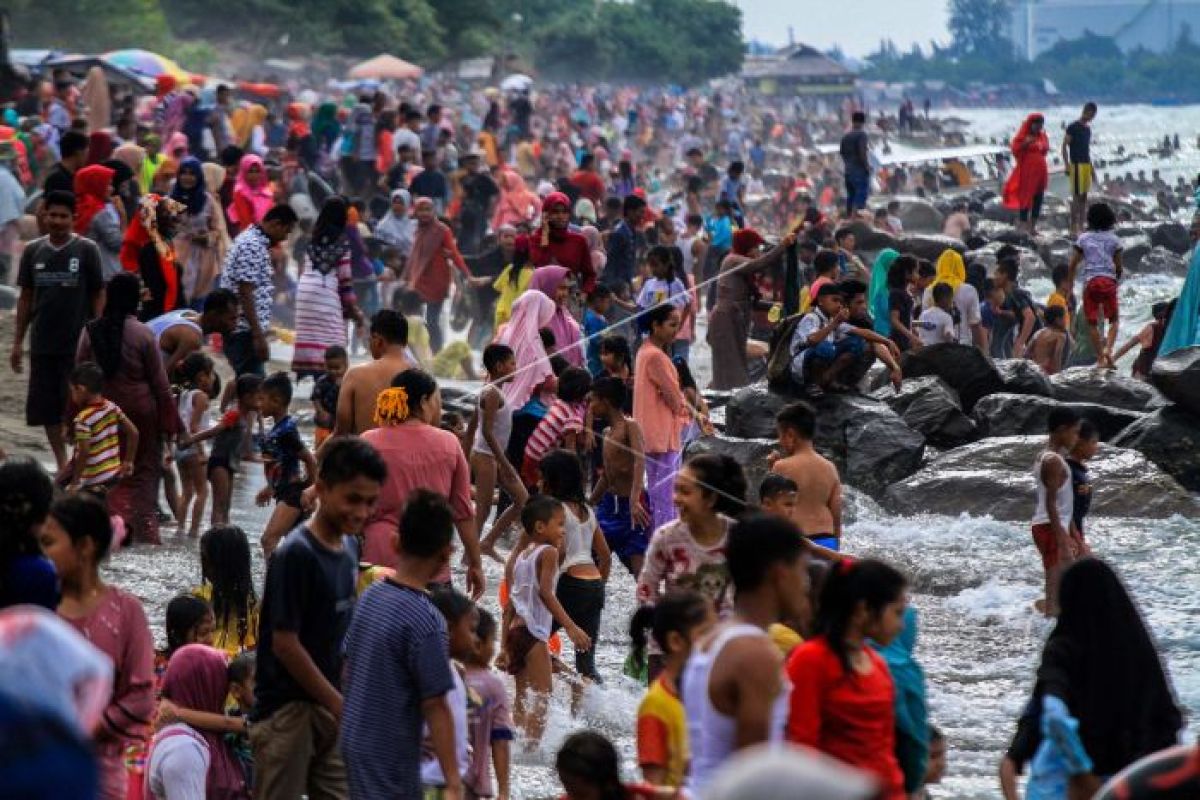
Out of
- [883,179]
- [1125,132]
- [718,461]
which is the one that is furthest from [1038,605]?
[1125,132]

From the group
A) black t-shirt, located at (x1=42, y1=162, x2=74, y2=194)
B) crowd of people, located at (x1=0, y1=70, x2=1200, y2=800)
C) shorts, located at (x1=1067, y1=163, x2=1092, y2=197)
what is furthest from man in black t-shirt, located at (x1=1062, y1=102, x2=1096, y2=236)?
black t-shirt, located at (x1=42, y1=162, x2=74, y2=194)

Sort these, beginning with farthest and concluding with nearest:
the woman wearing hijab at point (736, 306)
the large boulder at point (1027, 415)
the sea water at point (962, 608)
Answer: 1. the woman wearing hijab at point (736, 306)
2. the large boulder at point (1027, 415)
3. the sea water at point (962, 608)

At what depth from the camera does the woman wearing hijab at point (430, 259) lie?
62.7ft

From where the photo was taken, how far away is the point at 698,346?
2517cm

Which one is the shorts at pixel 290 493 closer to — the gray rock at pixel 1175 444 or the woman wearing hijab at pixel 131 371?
the woman wearing hijab at pixel 131 371

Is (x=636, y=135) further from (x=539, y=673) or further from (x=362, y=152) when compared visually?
(x=539, y=673)

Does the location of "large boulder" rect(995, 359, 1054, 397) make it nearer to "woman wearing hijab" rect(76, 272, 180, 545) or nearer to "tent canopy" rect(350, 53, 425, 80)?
"woman wearing hijab" rect(76, 272, 180, 545)

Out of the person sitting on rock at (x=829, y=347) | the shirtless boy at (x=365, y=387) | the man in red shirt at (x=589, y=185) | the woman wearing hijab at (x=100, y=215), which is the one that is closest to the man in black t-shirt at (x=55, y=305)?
the woman wearing hijab at (x=100, y=215)

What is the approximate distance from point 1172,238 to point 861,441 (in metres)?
24.5

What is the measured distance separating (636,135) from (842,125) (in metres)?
25.6

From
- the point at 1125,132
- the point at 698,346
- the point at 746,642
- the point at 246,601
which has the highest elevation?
the point at 746,642

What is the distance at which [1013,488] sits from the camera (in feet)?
47.3

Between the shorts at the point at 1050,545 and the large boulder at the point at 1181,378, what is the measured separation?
522 centimetres

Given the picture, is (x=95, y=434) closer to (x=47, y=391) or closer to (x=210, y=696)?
(x=47, y=391)
